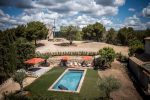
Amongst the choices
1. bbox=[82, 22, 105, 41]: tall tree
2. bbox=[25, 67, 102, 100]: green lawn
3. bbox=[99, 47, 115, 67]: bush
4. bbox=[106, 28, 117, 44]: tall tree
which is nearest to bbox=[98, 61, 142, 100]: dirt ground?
bbox=[99, 47, 115, 67]: bush

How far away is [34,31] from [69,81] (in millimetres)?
32776

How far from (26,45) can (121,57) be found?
24.2m

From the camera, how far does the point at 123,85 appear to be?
27578 millimetres

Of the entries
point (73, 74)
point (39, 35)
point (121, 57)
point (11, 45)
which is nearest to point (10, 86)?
point (11, 45)

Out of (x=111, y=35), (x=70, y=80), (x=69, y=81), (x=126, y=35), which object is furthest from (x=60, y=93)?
(x=111, y=35)

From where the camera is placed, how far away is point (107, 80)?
20938mm

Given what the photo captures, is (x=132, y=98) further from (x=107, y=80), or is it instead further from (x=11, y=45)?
(x=11, y=45)

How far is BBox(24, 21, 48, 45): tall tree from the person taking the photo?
58750 millimetres

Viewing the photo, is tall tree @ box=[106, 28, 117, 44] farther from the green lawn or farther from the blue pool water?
the green lawn

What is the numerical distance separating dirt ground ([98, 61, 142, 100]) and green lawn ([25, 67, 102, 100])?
2.47 m

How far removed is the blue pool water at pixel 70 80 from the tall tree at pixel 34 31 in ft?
89.2

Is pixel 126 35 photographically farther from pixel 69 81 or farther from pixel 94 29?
pixel 69 81

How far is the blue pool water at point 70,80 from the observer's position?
2877cm

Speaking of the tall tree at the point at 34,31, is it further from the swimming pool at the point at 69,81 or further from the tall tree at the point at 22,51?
the swimming pool at the point at 69,81
